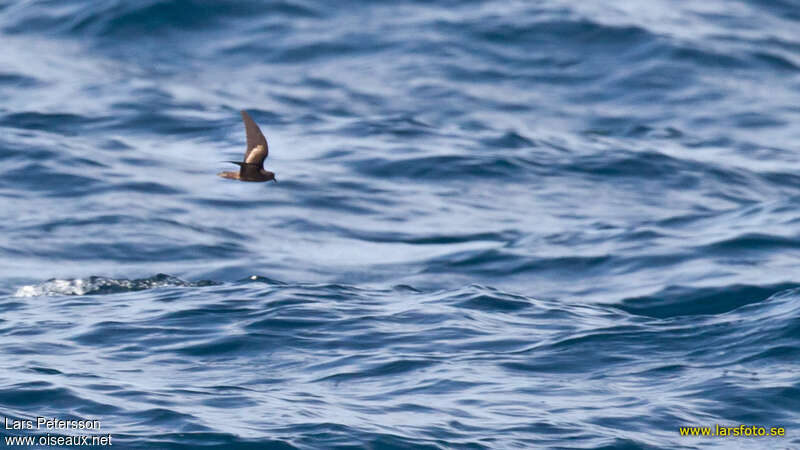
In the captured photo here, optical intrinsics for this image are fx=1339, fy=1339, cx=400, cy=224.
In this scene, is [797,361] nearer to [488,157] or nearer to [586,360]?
[586,360]

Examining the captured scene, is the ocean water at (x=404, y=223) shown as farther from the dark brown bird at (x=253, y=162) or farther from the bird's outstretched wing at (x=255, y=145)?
the bird's outstretched wing at (x=255, y=145)

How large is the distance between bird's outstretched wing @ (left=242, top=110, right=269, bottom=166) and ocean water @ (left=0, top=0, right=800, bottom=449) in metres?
1.68

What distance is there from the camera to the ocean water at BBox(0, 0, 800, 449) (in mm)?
9805

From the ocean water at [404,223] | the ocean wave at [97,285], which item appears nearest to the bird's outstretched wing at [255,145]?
the ocean water at [404,223]

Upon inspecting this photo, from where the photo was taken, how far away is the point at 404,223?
17.0 m

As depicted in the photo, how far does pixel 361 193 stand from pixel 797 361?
27.6 feet

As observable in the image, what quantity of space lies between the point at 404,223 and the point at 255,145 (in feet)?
22.4

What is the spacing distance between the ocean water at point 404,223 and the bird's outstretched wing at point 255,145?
168 cm

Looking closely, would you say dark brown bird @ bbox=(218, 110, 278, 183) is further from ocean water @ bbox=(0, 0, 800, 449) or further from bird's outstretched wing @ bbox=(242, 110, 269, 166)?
ocean water @ bbox=(0, 0, 800, 449)

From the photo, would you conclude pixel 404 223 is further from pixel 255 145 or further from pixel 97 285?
pixel 255 145

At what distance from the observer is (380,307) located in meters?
12.6

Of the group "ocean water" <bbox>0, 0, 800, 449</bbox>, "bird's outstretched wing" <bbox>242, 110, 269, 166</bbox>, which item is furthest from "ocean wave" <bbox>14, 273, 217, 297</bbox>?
"bird's outstretched wing" <bbox>242, 110, 269, 166</bbox>

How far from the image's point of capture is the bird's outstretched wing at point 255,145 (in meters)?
10.2

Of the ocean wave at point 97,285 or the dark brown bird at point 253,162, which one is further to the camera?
the ocean wave at point 97,285
